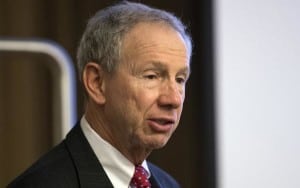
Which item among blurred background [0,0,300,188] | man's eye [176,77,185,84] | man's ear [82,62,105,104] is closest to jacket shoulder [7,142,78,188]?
man's ear [82,62,105,104]

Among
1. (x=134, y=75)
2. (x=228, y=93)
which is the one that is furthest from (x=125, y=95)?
(x=228, y=93)

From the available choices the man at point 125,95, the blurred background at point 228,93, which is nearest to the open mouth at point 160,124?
the man at point 125,95

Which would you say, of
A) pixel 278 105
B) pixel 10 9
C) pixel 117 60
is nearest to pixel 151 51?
pixel 117 60

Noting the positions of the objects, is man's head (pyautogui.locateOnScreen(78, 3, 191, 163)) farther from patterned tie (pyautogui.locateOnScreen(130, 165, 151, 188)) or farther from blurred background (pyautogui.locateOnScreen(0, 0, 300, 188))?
blurred background (pyautogui.locateOnScreen(0, 0, 300, 188))

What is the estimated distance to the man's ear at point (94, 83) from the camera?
135cm

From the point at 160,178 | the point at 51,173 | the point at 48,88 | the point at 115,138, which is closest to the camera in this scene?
the point at 51,173

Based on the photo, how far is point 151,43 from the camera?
51.6 inches

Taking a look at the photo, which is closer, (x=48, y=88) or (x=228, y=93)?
(x=48, y=88)

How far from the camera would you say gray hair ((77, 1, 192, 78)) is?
1319 mm

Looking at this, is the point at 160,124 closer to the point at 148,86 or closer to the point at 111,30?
the point at 148,86

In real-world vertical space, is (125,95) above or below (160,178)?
above

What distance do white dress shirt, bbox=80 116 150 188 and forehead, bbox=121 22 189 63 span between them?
0.49 ft

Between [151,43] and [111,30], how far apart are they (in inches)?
2.7

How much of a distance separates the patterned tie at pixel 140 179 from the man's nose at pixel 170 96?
5.1 inches
